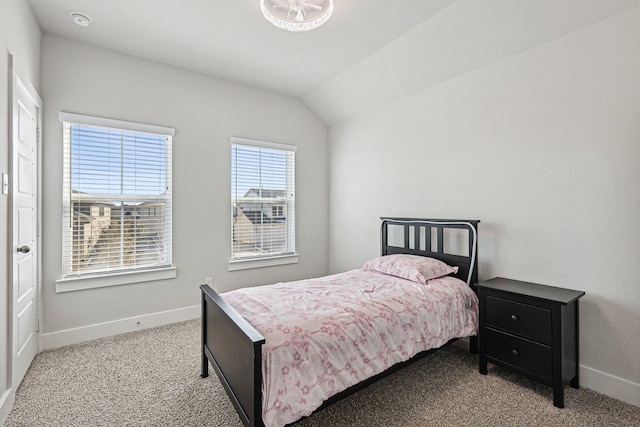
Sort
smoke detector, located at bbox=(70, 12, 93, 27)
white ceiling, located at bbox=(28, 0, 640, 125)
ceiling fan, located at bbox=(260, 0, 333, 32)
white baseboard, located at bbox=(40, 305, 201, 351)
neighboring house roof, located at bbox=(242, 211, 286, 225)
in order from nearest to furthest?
ceiling fan, located at bbox=(260, 0, 333, 32) → white ceiling, located at bbox=(28, 0, 640, 125) → smoke detector, located at bbox=(70, 12, 93, 27) → white baseboard, located at bbox=(40, 305, 201, 351) → neighboring house roof, located at bbox=(242, 211, 286, 225)

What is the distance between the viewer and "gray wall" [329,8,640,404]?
1.97 meters

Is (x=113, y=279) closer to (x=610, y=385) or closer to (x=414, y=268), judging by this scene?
(x=414, y=268)

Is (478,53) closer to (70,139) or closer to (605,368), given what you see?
(605,368)

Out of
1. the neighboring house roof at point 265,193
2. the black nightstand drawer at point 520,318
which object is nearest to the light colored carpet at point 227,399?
the black nightstand drawer at point 520,318

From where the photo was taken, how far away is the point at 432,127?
3102mm

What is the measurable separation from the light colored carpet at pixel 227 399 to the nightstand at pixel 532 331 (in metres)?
0.15

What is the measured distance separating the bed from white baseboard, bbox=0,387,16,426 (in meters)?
1.08

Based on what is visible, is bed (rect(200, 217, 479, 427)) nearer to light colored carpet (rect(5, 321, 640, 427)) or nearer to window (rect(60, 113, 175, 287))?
light colored carpet (rect(5, 321, 640, 427))

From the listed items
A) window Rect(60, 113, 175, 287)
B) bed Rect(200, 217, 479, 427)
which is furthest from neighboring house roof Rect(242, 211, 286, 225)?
bed Rect(200, 217, 479, 427)

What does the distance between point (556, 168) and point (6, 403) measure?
390 cm

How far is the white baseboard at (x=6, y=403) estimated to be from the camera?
1.75m

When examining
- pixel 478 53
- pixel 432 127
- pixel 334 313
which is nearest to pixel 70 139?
pixel 334 313

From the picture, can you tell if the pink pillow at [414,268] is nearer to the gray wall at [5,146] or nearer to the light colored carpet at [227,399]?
the light colored carpet at [227,399]

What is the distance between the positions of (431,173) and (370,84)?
1.21 metres
